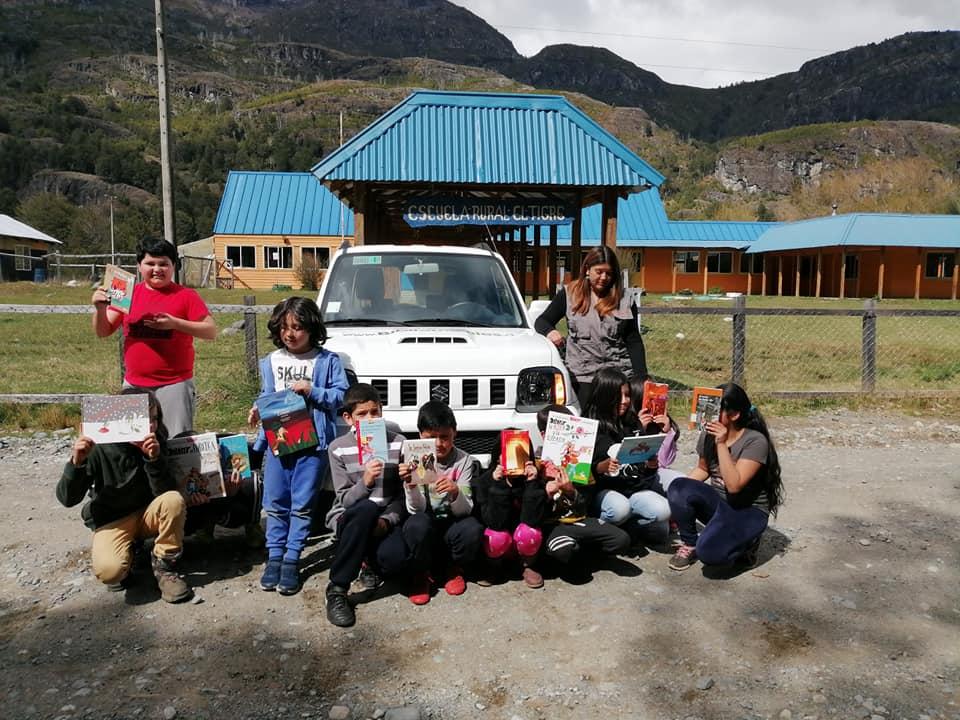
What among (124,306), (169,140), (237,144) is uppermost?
(237,144)

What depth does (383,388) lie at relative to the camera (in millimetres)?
4656

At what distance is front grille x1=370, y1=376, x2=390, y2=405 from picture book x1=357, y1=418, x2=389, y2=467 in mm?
727

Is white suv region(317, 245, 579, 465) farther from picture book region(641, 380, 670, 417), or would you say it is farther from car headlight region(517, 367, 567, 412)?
picture book region(641, 380, 670, 417)

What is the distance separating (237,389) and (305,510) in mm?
5587

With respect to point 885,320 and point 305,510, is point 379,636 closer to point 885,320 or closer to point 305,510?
point 305,510

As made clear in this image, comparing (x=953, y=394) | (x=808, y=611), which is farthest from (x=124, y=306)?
(x=953, y=394)

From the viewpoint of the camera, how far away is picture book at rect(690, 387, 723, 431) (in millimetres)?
4262

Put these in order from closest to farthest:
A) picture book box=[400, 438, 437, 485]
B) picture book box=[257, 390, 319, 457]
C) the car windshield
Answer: picture book box=[400, 438, 437, 485] → picture book box=[257, 390, 319, 457] → the car windshield

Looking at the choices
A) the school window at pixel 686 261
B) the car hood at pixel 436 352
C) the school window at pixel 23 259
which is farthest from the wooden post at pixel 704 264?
the school window at pixel 23 259

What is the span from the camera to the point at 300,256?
4084 cm

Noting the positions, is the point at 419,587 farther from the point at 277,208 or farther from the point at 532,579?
the point at 277,208

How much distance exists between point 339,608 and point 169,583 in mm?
958

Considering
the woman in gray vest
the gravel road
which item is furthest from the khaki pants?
the woman in gray vest

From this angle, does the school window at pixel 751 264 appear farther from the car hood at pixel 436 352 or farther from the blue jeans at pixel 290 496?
the blue jeans at pixel 290 496
